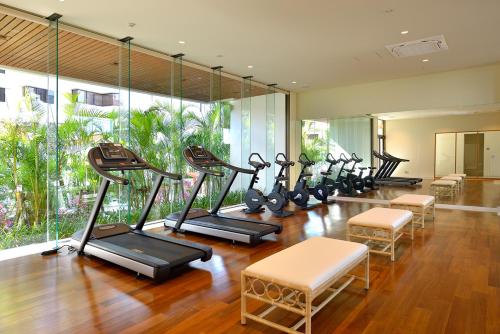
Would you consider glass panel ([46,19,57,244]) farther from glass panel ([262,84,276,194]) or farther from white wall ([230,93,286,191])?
glass panel ([262,84,276,194])

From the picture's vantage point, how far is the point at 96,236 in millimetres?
4141

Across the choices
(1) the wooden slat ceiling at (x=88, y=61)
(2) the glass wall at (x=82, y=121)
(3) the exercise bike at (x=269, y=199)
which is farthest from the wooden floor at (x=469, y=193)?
(1) the wooden slat ceiling at (x=88, y=61)

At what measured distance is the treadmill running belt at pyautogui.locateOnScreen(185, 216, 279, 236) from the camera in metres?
4.59

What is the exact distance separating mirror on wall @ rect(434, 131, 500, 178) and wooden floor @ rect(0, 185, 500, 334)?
24.5 feet

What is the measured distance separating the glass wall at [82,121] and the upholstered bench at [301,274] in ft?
10.9

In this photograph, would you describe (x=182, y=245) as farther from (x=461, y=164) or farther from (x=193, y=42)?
(x=461, y=164)

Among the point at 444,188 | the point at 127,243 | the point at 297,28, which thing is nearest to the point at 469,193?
the point at 444,188

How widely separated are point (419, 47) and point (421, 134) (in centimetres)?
522

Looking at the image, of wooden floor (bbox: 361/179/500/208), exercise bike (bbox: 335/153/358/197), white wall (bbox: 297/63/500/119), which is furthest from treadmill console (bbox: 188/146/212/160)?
wooden floor (bbox: 361/179/500/208)

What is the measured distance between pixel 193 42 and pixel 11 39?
253 centimetres

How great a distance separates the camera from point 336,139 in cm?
927

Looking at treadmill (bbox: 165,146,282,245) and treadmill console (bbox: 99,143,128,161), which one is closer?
treadmill console (bbox: 99,143,128,161)

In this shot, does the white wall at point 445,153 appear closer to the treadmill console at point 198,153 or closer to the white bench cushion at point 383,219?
the white bench cushion at point 383,219

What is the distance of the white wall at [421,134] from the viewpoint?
9.20 m
